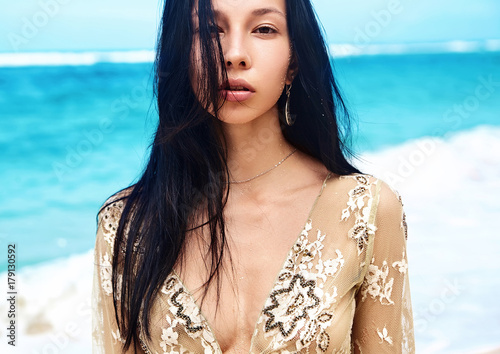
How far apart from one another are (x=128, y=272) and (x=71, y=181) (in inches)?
218

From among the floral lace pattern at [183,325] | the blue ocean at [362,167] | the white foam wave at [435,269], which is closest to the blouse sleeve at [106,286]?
the floral lace pattern at [183,325]

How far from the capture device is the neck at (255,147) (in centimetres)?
167

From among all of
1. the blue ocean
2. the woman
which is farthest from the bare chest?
the blue ocean

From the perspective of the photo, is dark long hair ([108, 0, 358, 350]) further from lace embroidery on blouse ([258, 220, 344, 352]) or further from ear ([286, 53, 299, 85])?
lace embroidery on blouse ([258, 220, 344, 352])

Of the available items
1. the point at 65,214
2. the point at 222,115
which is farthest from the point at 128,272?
the point at 65,214

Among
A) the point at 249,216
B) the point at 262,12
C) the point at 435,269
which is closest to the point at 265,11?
the point at 262,12

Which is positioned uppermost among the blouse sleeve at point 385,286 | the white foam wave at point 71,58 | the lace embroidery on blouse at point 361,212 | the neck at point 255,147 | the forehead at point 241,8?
the forehead at point 241,8

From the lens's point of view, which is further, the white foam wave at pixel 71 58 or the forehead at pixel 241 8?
the white foam wave at pixel 71 58

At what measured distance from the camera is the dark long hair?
1566 millimetres

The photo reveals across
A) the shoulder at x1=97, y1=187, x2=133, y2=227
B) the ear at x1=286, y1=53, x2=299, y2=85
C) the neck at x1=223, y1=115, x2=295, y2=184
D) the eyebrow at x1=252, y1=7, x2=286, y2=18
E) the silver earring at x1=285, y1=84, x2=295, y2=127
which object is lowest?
the shoulder at x1=97, y1=187, x2=133, y2=227

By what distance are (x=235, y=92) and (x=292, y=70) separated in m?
0.20

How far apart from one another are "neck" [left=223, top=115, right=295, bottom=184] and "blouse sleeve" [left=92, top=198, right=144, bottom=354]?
1.11 ft

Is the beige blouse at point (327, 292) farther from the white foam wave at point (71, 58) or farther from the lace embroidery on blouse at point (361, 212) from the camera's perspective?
the white foam wave at point (71, 58)

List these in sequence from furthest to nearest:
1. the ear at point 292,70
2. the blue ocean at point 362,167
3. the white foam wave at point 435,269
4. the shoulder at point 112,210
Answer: the blue ocean at point 362,167 → the white foam wave at point 435,269 → the shoulder at point 112,210 → the ear at point 292,70
